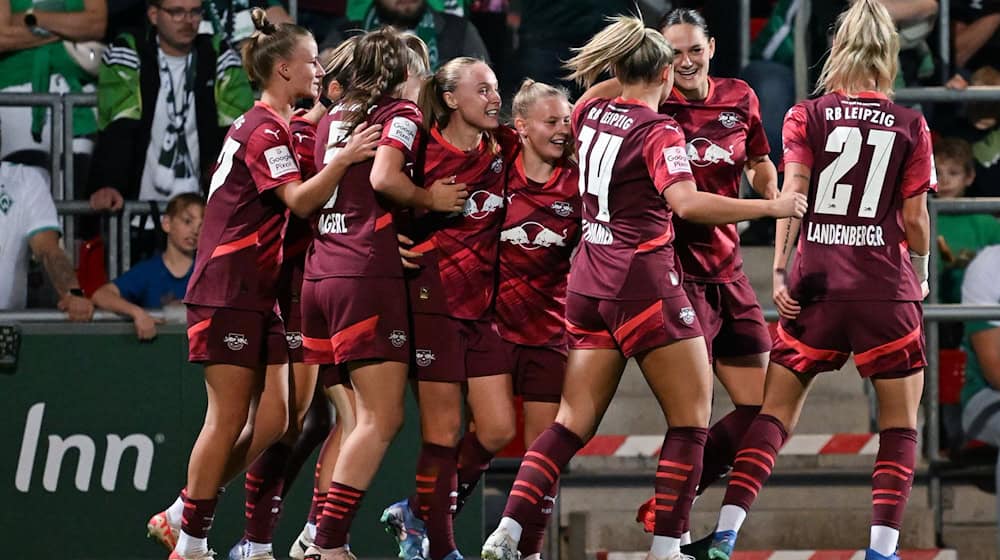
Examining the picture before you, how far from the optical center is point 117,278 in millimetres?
8234

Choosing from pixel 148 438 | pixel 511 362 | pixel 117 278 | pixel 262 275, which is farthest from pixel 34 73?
pixel 511 362

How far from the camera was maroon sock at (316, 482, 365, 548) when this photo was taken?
6574mm

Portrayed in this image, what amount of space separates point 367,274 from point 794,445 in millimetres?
2951

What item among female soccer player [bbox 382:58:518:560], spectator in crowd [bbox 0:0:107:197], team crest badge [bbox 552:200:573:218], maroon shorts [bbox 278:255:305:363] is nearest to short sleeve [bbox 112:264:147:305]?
spectator in crowd [bbox 0:0:107:197]

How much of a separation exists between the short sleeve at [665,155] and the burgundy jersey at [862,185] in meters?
0.58

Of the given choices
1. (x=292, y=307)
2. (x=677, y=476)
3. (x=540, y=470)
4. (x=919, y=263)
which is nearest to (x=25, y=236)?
(x=292, y=307)

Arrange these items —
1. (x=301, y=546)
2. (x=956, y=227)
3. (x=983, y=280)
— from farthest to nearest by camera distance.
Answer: (x=956, y=227) < (x=983, y=280) < (x=301, y=546)

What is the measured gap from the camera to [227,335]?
6.82 metres

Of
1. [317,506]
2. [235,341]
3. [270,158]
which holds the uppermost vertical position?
[270,158]

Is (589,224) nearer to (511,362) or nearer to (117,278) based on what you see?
(511,362)

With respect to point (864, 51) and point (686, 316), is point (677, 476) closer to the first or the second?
point (686, 316)

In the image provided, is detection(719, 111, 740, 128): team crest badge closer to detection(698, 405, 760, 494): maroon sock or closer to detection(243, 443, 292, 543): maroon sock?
detection(698, 405, 760, 494): maroon sock

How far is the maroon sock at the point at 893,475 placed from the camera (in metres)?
6.59

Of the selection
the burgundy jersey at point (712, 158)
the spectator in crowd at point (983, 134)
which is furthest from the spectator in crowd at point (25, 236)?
the spectator in crowd at point (983, 134)
